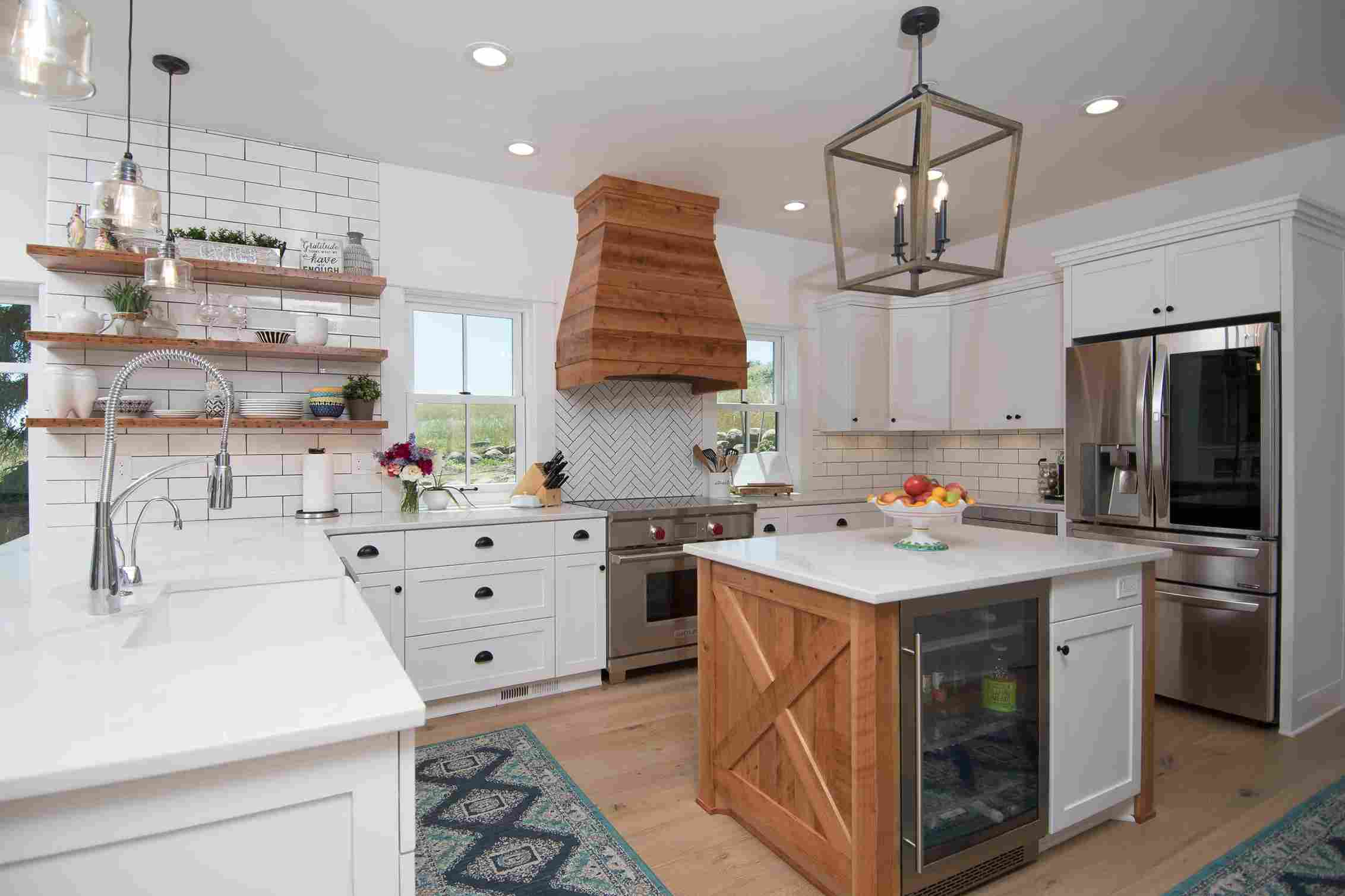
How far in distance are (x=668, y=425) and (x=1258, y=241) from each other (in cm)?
306

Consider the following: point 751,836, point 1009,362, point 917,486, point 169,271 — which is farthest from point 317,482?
point 1009,362

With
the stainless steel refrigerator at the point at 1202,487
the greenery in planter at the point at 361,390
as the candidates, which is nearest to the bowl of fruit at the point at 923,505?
the stainless steel refrigerator at the point at 1202,487

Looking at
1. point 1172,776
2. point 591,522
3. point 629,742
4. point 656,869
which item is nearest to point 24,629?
point 656,869

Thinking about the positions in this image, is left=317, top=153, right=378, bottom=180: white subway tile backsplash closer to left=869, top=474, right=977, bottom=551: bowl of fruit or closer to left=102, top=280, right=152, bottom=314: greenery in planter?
left=102, top=280, right=152, bottom=314: greenery in planter

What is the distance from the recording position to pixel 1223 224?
3.23m

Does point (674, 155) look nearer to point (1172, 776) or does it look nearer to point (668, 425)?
point (668, 425)

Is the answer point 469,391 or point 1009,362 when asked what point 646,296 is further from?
point 1009,362

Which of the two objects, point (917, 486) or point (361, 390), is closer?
point (917, 486)

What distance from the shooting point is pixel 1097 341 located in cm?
372

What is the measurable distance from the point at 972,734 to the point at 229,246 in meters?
3.50

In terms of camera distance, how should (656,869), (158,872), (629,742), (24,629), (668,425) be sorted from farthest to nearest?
(668,425), (629,742), (656,869), (24,629), (158,872)

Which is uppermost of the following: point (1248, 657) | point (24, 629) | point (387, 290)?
point (387, 290)

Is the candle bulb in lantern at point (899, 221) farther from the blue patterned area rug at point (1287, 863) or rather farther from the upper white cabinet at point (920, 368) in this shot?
the upper white cabinet at point (920, 368)

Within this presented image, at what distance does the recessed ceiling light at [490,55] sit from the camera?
2643mm
